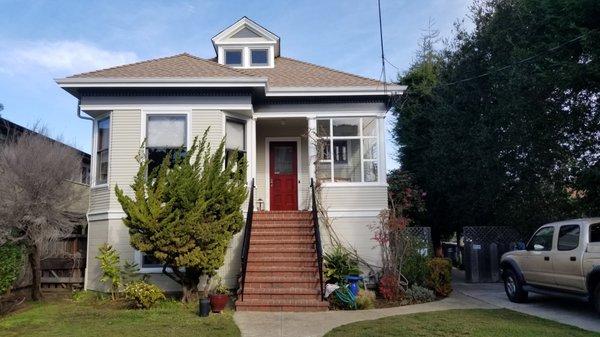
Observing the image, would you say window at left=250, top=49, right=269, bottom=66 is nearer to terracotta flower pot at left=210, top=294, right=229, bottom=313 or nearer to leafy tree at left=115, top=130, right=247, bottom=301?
leafy tree at left=115, top=130, right=247, bottom=301

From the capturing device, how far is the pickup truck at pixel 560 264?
7.79 metres

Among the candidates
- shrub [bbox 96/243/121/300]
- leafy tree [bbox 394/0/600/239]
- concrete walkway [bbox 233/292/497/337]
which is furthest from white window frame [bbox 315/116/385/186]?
shrub [bbox 96/243/121/300]

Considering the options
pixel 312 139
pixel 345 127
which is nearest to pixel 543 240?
pixel 345 127

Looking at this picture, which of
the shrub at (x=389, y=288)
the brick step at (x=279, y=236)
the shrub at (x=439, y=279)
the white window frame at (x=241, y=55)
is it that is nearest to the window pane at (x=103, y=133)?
the white window frame at (x=241, y=55)

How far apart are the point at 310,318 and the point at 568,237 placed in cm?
506

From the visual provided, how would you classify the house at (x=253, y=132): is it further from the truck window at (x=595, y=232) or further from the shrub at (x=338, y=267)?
the truck window at (x=595, y=232)

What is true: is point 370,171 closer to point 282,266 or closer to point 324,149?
point 324,149

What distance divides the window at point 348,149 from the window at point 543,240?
4.53 meters

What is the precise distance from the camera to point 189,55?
46.4 ft

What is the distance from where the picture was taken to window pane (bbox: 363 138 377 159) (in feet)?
43.4

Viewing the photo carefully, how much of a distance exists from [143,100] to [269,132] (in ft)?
13.9

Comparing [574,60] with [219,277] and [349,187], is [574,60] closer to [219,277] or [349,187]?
[349,187]

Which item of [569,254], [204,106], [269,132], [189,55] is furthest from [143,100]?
[569,254]

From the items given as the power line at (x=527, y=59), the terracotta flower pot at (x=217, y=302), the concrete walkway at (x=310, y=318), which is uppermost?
the power line at (x=527, y=59)
